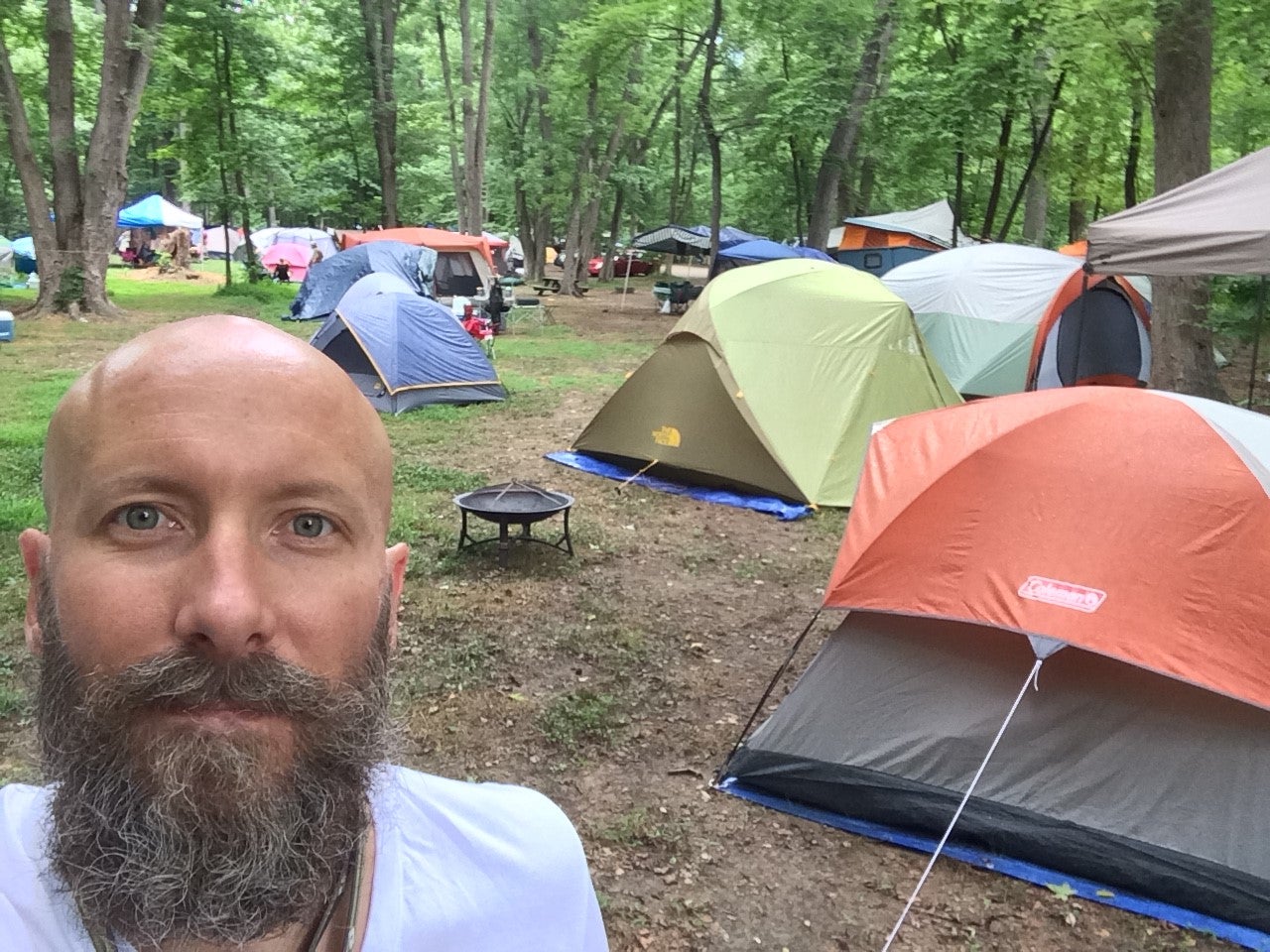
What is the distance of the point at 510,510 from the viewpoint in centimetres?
561

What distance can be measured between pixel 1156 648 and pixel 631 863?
1.87 m

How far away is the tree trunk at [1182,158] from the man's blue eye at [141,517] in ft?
28.5

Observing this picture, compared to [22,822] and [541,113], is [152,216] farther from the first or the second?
[22,822]

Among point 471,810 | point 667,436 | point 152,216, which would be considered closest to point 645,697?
point 471,810

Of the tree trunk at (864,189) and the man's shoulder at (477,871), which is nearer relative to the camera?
the man's shoulder at (477,871)

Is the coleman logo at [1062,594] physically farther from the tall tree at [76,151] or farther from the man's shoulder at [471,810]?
the tall tree at [76,151]

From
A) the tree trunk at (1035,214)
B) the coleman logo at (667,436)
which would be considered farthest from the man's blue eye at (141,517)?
the tree trunk at (1035,214)

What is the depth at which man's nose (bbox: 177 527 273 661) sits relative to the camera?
869 mm

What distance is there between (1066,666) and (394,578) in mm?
2907


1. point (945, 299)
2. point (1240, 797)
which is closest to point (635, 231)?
point (945, 299)

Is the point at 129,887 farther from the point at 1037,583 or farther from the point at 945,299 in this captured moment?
the point at 945,299

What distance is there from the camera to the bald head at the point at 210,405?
0.94 meters

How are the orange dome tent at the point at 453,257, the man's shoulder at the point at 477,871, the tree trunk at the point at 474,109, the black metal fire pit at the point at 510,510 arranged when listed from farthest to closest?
1. the tree trunk at the point at 474,109
2. the orange dome tent at the point at 453,257
3. the black metal fire pit at the point at 510,510
4. the man's shoulder at the point at 477,871

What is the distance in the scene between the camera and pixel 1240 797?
3.04 metres
